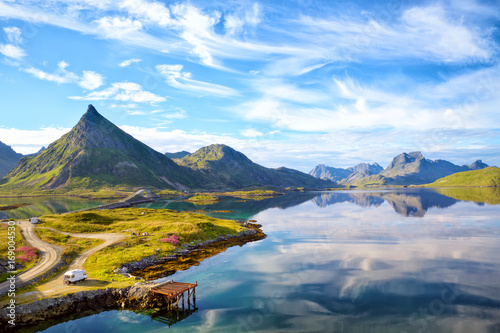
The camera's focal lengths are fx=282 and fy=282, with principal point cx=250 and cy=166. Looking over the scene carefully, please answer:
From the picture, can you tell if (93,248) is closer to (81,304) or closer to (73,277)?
(73,277)

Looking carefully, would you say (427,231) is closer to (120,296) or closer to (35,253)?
(120,296)

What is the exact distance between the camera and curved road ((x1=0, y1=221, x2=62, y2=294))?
1912 inches

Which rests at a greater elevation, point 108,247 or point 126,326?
point 108,247

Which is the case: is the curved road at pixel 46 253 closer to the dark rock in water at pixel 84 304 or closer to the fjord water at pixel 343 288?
the dark rock in water at pixel 84 304

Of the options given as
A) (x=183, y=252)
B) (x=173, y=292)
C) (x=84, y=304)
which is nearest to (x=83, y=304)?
(x=84, y=304)

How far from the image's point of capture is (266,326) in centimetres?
4006

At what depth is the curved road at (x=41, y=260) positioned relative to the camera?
4857 centimetres

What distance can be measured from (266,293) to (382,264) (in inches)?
1247

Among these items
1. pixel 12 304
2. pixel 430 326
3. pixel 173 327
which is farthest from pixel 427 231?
pixel 12 304

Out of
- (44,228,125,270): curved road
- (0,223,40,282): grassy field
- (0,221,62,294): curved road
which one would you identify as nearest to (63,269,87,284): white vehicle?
(0,221,62,294): curved road

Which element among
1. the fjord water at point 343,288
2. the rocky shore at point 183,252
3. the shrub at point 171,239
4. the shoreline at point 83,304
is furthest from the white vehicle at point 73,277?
the shrub at point 171,239

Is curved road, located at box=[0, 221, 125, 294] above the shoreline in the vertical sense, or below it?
above

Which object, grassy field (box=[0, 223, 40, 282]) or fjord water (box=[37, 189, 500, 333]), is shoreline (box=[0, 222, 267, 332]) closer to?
fjord water (box=[37, 189, 500, 333])

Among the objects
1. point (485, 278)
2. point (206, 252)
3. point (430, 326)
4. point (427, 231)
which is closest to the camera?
point (430, 326)
